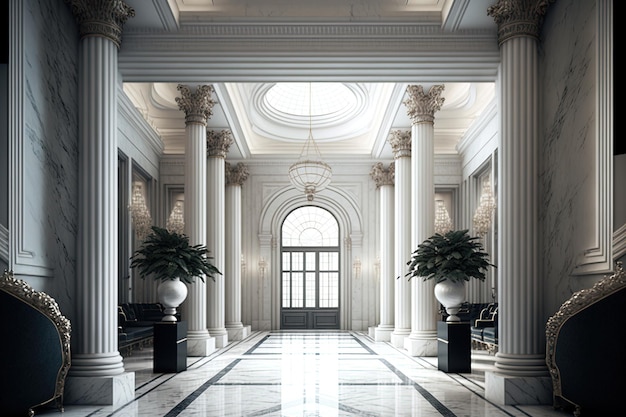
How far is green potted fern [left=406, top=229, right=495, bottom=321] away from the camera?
9430 millimetres

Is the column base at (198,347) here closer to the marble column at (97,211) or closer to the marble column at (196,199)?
the marble column at (196,199)

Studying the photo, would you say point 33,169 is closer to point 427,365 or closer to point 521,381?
point 521,381

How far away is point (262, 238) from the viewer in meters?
21.0

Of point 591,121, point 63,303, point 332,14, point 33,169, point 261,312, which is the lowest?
point 261,312

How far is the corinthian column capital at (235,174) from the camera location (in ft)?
64.1

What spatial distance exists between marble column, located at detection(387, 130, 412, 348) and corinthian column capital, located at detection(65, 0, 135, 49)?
25.8ft

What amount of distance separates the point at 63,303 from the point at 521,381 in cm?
471

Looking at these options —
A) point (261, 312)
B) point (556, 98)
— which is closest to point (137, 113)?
point (261, 312)

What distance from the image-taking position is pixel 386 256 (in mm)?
17938

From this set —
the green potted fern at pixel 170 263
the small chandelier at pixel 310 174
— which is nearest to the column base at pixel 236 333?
the small chandelier at pixel 310 174

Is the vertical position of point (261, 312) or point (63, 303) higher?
point (63, 303)

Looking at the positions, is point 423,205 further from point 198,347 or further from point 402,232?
point 198,347

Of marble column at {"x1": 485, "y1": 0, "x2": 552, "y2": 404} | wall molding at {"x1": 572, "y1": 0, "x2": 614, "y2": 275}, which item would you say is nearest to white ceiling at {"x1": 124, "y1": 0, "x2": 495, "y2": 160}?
marble column at {"x1": 485, "y1": 0, "x2": 552, "y2": 404}

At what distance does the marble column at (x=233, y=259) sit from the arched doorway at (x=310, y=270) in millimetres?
2377
